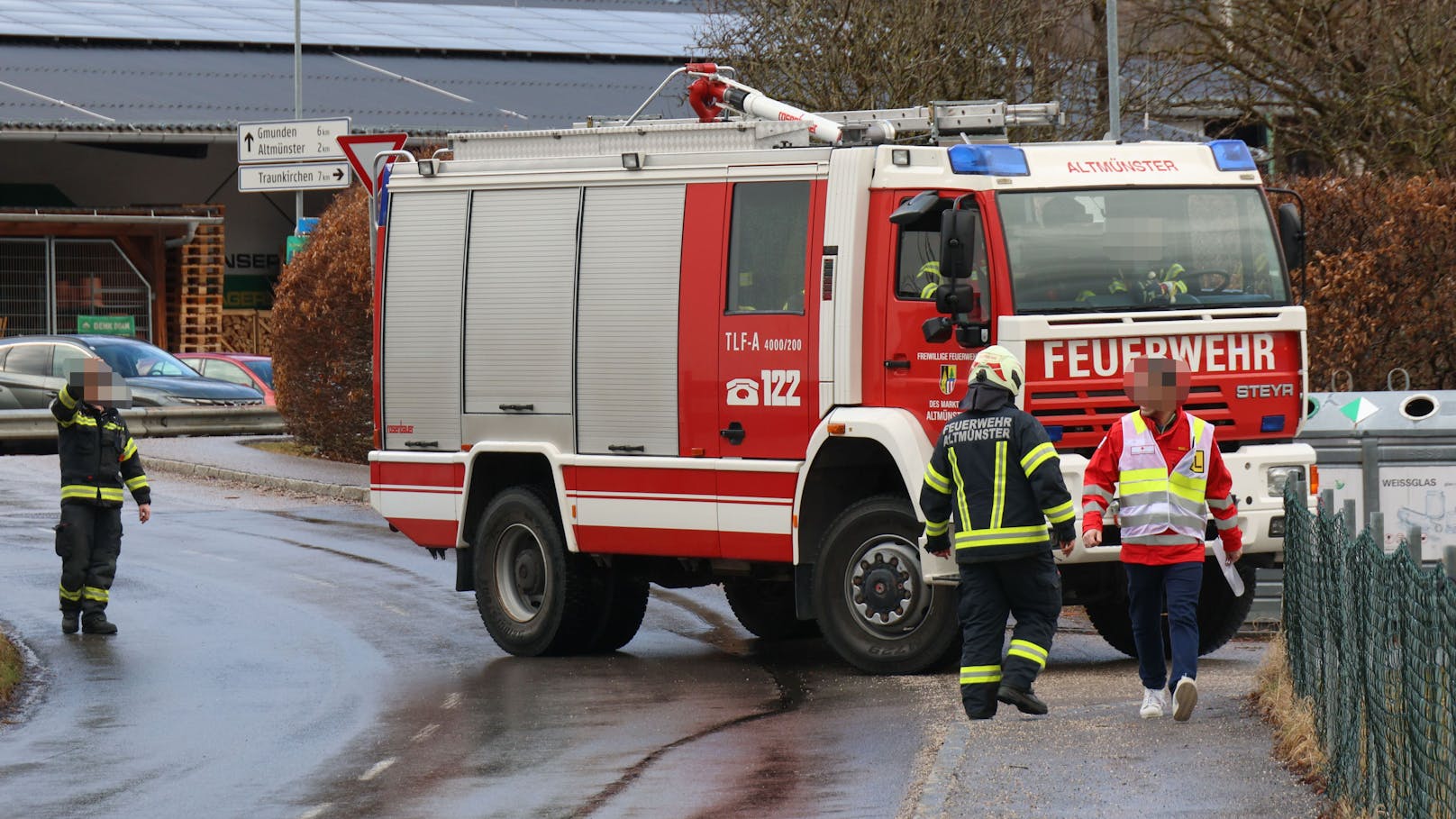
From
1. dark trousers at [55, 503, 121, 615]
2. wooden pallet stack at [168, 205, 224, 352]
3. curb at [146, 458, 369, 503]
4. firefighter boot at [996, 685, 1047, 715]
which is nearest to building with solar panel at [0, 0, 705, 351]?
wooden pallet stack at [168, 205, 224, 352]

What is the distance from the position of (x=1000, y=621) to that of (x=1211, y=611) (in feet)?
10.3

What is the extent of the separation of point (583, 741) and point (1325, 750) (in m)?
3.45

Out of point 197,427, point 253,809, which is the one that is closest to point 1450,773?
point 253,809

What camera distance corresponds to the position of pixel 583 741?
10445 millimetres

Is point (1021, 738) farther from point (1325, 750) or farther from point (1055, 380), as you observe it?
point (1055, 380)

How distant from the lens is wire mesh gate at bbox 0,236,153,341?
138 ft

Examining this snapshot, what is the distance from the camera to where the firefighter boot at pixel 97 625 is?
47.4 feet

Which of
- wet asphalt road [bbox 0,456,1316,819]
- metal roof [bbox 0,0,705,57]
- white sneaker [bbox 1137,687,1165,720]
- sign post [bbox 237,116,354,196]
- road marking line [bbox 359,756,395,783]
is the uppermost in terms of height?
metal roof [bbox 0,0,705,57]

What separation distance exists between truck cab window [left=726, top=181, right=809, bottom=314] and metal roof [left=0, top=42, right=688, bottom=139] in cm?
2838

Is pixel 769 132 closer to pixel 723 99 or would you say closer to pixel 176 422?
pixel 723 99

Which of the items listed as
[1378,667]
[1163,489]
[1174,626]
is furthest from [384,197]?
[1378,667]

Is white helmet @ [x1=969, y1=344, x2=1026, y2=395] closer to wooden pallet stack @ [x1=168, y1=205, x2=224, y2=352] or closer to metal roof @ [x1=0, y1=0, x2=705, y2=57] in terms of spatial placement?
wooden pallet stack @ [x1=168, y1=205, x2=224, y2=352]

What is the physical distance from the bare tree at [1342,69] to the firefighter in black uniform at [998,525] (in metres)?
14.7

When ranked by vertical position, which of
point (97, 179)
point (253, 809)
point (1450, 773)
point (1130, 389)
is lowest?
point (253, 809)
